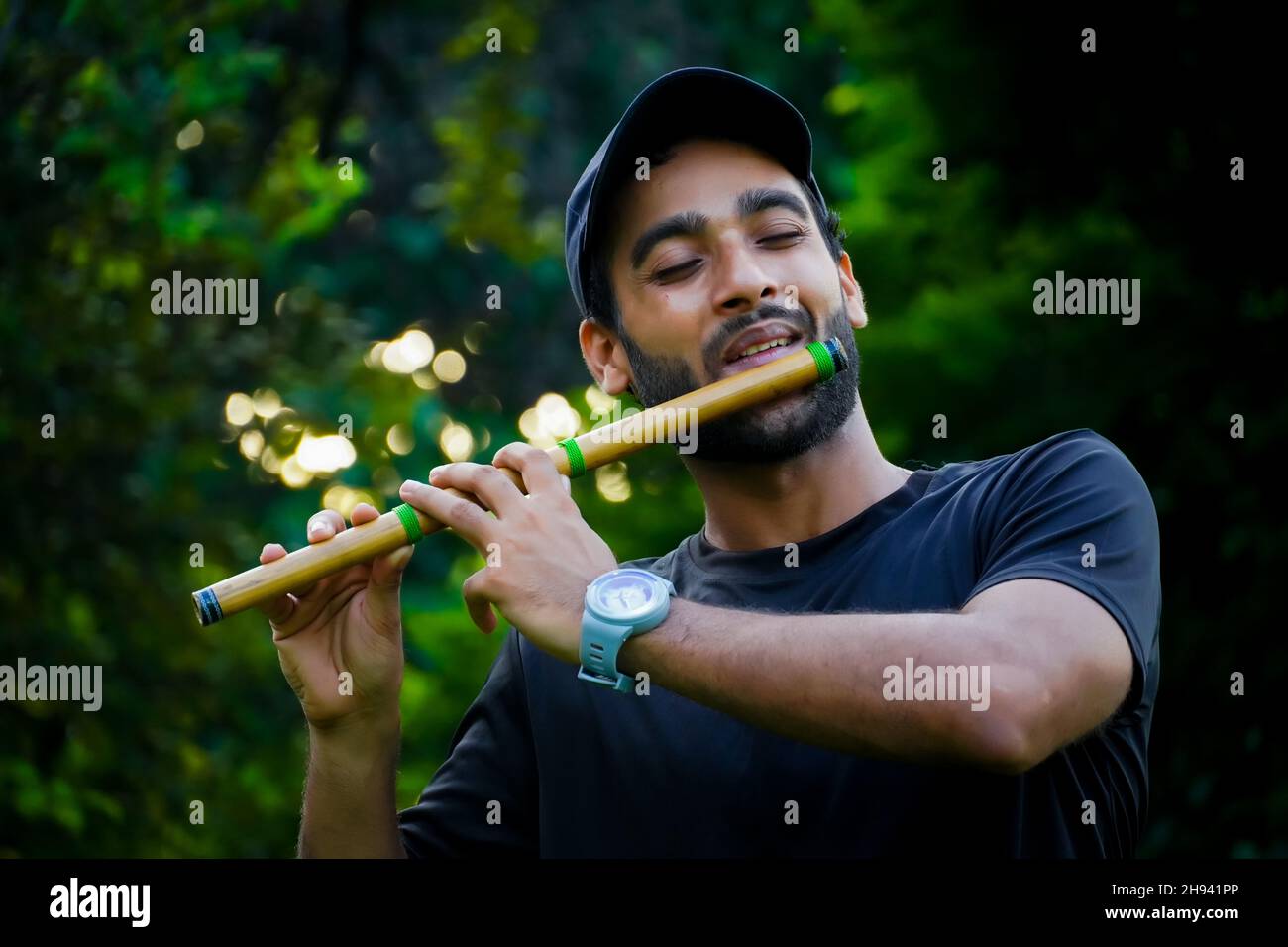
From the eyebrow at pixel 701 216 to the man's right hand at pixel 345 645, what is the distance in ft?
2.72

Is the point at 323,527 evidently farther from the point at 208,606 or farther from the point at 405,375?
the point at 405,375

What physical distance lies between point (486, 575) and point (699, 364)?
76 centimetres

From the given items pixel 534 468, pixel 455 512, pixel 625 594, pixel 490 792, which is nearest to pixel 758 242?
pixel 534 468

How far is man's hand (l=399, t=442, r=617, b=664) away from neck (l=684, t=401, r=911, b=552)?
45cm

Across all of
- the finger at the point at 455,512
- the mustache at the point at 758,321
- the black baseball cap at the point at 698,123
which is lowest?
the finger at the point at 455,512

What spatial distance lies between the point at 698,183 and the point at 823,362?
0.48 metres

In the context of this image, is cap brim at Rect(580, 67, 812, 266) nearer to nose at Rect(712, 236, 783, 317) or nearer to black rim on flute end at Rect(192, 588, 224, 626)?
nose at Rect(712, 236, 783, 317)

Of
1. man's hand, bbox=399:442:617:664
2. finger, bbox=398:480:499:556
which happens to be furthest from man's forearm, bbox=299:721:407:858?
finger, bbox=398:480:499:556

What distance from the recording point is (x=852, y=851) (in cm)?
261

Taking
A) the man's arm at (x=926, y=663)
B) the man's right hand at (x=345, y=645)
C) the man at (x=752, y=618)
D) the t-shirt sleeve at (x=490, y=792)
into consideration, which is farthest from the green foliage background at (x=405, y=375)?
the man's right hand at (x=345, y=645)

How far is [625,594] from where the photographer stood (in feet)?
8.23

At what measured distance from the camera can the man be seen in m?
2.34

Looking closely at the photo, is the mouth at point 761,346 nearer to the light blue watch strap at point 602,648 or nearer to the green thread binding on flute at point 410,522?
the green thread binding on flute at point 410,522

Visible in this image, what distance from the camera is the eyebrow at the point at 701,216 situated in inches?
125
